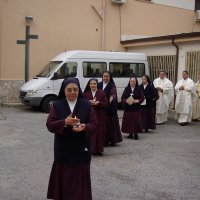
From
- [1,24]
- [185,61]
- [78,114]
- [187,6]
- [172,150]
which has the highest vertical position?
[187,6]

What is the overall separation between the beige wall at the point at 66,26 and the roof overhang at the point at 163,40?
0.98 metres

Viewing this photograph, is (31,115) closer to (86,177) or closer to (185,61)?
(185,61)

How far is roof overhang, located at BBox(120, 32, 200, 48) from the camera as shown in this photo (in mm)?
15323

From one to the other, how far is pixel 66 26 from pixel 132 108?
9.22 metres

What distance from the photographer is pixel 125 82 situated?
17.0 m

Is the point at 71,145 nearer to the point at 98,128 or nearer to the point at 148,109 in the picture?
the point at 98,128

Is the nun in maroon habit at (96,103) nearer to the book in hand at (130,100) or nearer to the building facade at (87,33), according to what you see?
the book in hand at (130,100)

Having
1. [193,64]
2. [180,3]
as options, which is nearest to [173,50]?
[193,64]

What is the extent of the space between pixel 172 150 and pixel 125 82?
794cm

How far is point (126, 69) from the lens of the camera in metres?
17.1

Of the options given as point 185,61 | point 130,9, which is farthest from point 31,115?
point 130,9

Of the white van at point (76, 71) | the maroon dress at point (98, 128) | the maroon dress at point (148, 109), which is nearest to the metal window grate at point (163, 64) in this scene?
the white van at point (76, 71)

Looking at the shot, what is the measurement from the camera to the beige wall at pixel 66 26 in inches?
696

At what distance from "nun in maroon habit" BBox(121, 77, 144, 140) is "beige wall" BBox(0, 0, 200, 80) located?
8498 mm
